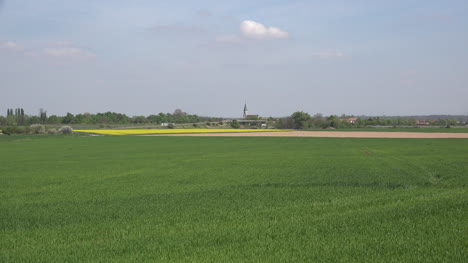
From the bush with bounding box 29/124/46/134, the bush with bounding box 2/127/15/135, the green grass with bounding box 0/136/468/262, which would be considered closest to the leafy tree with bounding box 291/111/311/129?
the bush with bounding box 29/124/46/134

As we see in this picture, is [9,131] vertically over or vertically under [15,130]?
under

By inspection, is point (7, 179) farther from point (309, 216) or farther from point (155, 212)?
point (309, 216)

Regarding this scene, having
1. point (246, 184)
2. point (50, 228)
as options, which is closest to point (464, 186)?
point (246, 184)

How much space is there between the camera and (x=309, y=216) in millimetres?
12070

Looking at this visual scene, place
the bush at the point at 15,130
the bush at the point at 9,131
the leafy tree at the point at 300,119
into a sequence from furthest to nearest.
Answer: the leafy tree at the point at 300,119, the bush at the point at 15,130, the bush at the point at 9,131

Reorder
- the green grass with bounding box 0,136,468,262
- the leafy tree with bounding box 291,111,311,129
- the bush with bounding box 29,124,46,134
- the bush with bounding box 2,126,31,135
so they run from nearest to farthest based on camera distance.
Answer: the green grass with bounding box 0,136,468,262
the bush with bounding box 2,126,31,135
the bush with bounding box 29,124,46,134
the leafy tree with bounding box 291,111,311,129

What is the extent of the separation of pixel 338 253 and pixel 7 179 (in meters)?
20.7

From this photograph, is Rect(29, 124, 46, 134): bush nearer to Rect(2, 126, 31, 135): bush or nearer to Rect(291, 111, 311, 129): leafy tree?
Rect(2, 126, 31, 135): bush

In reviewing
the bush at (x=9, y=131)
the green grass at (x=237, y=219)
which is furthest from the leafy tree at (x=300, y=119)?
the green grass at (x=237, y=219)

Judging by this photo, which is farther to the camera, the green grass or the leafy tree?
the leafy tree

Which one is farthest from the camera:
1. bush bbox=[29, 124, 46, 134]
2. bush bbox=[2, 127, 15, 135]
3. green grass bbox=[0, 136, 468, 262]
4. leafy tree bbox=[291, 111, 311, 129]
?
leafy tree bbox=[291, 111, 311, 129]

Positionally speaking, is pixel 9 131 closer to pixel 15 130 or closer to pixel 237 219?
pixel 15 130

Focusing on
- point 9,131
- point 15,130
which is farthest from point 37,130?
point 9,131

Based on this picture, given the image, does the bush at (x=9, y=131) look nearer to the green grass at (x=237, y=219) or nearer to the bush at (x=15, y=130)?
the bush at (x=15, y=130)
